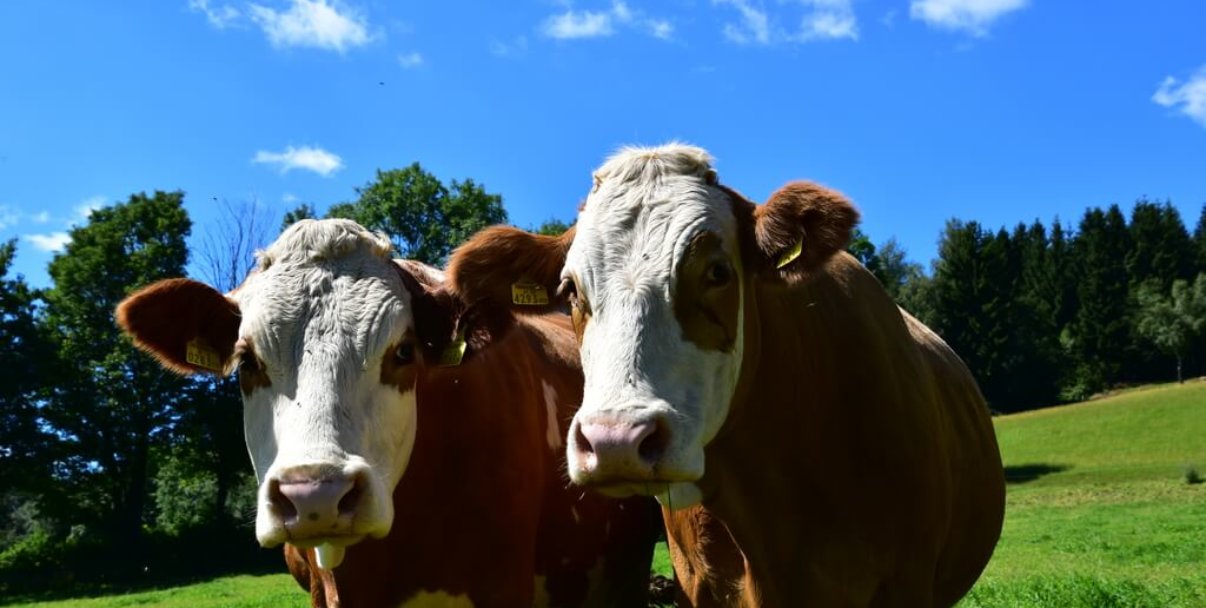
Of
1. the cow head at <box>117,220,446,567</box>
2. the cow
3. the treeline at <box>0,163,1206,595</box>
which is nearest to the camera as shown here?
the cow head at <box>117,220,446,567</box>

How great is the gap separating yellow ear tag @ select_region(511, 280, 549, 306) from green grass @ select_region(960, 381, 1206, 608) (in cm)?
705

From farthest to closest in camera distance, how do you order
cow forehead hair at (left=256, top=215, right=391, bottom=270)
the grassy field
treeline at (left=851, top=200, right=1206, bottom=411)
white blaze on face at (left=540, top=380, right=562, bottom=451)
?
1. treeline at (left=851, top=200, right=1206, bottom=411)
2. the grassy field
3. white blaze on face at (left=540, top=380, right=562, bottom=451)
4. cow forehead hair at (left=256, top=215, right=391, bottom=270)

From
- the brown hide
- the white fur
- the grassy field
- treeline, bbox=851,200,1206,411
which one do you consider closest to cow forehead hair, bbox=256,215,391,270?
the brown hide

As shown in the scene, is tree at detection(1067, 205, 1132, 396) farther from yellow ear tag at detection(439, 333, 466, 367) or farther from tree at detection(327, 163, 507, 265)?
yellow ear tag at detection(439, 333, 466, 367)

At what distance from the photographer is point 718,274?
349 cm

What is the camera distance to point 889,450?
4.10m

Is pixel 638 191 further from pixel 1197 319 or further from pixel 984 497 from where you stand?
pixel 1197 319

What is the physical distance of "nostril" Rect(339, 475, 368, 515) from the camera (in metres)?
3.66

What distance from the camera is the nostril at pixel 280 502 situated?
362 cm

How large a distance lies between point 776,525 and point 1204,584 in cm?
865

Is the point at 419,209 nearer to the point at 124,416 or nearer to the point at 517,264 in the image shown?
the point at 124,416

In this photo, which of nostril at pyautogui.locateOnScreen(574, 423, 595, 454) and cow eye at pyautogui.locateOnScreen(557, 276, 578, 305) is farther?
cow eye at pyautogui.locateOnScreen(557, 276, 578, 305)

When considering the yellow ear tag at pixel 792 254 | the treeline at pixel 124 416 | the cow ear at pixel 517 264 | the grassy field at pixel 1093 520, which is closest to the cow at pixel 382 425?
the cow ear at pixel 517 264

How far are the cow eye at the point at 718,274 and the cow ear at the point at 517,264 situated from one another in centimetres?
95
